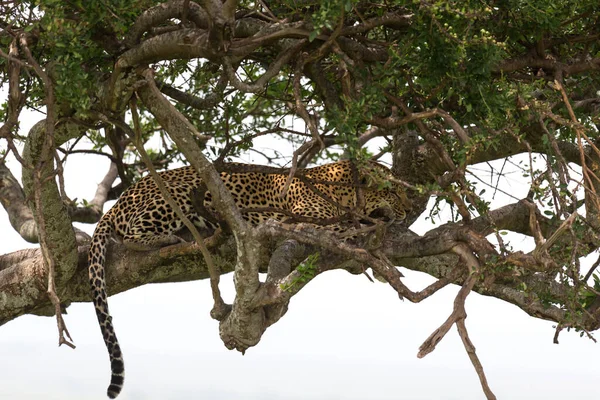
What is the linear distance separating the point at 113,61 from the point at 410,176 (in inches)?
120

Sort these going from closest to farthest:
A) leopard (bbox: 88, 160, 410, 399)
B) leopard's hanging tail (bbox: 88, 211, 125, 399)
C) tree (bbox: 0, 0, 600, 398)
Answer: tree (bbox: 0, 0, 600, 398) → leopard (bbox: 88, 160, 410, 399) → leopard's hanging tail (bbox: 88, 211, 125, 399)

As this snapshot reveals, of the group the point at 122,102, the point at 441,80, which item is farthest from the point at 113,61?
the point at 441,80

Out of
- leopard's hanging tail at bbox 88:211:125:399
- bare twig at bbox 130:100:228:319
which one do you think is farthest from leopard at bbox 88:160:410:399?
bare twig at bbox 130:100:228:319

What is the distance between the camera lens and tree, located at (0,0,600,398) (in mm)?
6328

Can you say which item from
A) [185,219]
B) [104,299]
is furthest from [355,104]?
[104,299]

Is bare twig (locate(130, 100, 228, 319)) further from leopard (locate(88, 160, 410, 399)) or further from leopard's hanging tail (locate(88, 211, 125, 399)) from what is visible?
leopard's hanging tail (locate(88, 211, 125, 399))

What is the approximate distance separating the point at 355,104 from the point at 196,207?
186 centimetres

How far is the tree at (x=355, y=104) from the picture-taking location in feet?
20.8

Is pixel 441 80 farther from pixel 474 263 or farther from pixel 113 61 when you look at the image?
pixel 113 61

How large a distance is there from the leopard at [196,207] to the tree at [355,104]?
0.26 metres

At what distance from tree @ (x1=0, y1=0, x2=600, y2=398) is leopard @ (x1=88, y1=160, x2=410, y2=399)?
0.26 metres

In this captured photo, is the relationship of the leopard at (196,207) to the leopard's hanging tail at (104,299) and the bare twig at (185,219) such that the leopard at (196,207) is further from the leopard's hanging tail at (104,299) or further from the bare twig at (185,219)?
the bare twig at (185,219)

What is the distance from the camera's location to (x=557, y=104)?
7.41 metres

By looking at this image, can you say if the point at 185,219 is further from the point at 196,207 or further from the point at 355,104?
the point at 355,104
